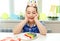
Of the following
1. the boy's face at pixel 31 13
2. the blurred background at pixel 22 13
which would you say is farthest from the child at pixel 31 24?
the blurred background at pixel 22 13

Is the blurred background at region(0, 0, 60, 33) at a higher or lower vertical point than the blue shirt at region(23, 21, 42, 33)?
higher

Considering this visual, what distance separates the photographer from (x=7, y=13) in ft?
5.85

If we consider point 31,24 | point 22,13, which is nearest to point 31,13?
point 31,24

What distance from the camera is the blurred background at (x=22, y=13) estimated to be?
5.61ft

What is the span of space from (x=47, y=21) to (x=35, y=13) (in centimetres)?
46

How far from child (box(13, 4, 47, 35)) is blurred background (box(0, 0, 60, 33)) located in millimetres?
414

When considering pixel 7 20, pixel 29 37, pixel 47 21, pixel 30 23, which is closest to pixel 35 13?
pixel 30 23

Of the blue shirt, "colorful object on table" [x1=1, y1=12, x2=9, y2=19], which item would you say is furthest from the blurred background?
the blue shirt

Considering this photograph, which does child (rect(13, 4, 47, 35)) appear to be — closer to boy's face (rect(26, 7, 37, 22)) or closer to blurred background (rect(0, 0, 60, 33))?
boy's face (rect(26, 7, 37, 22))

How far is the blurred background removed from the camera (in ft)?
5.61

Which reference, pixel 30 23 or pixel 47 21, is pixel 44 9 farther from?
pixel 30 23

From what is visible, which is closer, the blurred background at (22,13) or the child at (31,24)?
the child at (31,24)

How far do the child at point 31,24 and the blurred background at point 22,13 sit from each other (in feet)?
1.36

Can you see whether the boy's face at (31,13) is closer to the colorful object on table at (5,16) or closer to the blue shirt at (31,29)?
the blue shirt at (31,29)
